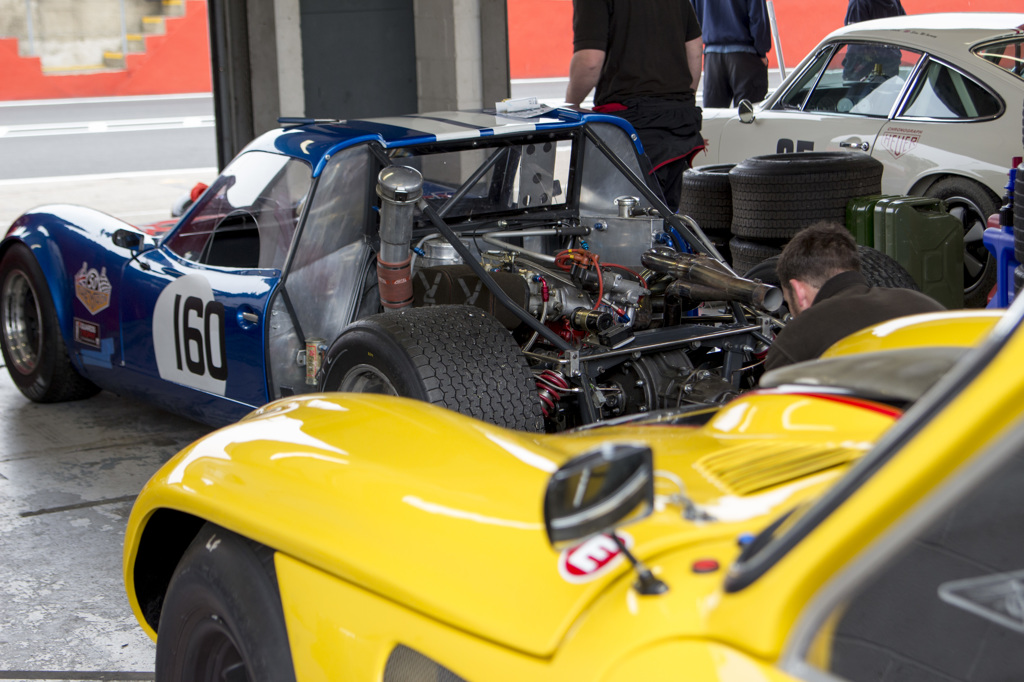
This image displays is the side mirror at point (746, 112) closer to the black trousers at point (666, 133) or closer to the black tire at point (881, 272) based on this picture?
the black trousers at point (666, 133)

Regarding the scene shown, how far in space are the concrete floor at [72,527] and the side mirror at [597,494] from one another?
221 centimetres

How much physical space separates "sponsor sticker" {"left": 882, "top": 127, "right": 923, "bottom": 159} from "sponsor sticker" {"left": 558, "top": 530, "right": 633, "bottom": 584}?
6.16 m

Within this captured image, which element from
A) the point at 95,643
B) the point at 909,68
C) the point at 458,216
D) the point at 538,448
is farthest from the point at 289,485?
the point at 909,68

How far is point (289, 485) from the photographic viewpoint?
1.95 meters

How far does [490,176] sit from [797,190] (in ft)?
5.40

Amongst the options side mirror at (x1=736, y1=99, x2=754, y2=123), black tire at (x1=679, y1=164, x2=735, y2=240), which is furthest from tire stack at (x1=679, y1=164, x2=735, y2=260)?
side mirror at (x1=736, y1=99, x2=754, y2=123)

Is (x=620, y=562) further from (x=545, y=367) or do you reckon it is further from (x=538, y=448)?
(x=545, y=367)

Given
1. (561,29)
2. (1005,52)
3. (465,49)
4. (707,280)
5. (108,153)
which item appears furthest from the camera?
(561,29)

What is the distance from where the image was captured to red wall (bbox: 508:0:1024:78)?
84.5 feet

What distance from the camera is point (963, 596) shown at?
4.80 feet

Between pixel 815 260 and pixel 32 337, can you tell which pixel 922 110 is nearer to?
pixel 815 260

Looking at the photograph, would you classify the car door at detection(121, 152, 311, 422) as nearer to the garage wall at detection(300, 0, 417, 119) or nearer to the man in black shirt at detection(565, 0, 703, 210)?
the man in black shirt at detection(565, 0, 703, 210)

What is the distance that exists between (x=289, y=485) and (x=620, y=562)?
702 mm

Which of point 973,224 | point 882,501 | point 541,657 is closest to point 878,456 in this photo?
point 882,501
